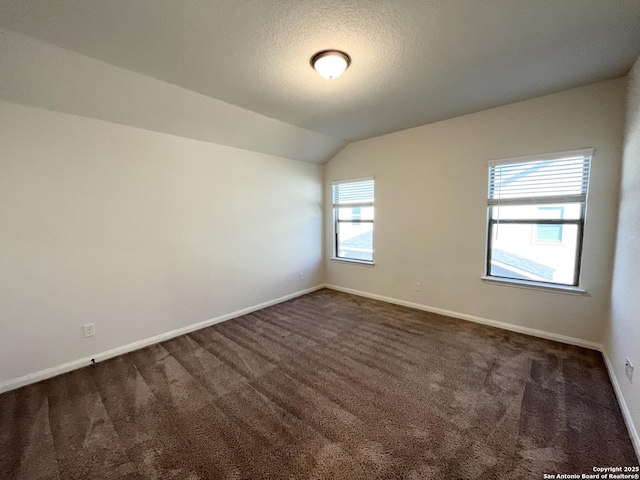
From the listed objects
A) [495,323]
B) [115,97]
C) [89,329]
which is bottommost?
[495,323]

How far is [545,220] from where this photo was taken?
9.17ft

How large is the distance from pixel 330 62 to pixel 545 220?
285 centimetres

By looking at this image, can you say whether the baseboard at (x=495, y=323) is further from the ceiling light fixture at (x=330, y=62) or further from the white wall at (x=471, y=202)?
the ceiling light fixture at (x=330, y=62)

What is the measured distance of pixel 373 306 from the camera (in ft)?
12.9

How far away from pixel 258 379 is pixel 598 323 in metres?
3.43

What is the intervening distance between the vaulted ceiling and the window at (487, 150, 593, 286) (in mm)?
785

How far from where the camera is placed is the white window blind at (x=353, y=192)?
168 inches

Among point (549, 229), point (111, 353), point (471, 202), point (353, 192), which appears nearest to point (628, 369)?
point (549, 229)

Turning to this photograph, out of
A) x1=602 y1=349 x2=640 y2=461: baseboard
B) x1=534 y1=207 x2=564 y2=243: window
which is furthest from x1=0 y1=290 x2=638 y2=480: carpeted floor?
x1=534 y1=207 x2=564 y2=243: window

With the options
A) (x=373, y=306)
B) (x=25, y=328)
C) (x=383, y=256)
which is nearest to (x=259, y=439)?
(x=25, y=328)

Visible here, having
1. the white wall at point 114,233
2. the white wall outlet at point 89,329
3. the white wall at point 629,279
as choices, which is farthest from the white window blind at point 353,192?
the white wall outlet at point 89,329

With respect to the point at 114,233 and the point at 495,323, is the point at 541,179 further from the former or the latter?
the point at 114,233

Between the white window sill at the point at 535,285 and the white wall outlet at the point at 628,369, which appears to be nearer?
the white wall outlet at the point at 628,369

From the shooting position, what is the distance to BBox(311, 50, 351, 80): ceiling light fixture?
1871 mm
